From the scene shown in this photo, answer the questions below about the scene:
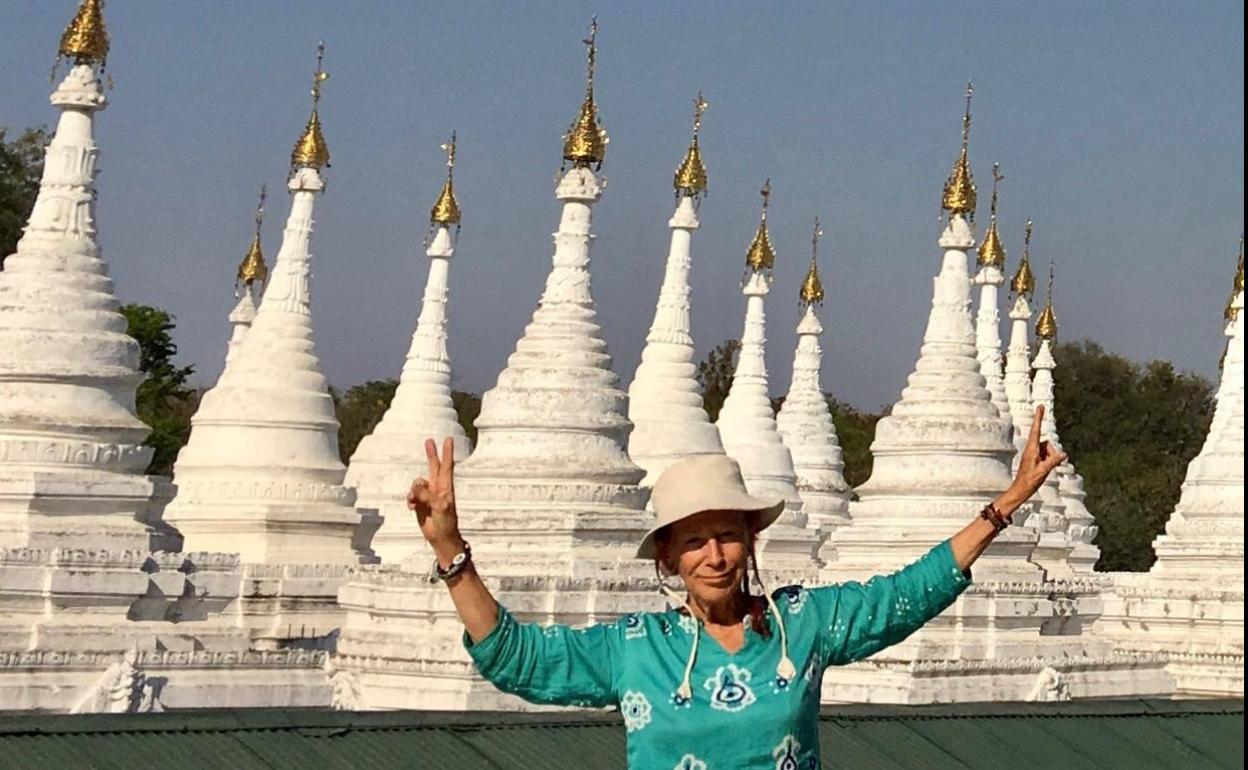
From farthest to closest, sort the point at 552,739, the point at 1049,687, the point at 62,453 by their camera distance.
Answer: the point at 1049,687 → the point at 62,453 → the point at 552,739

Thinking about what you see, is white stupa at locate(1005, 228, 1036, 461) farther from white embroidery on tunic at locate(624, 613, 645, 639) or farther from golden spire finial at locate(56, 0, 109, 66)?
white embroidery on tunic at locate(624, 613, 645, 639)

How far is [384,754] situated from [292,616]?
1257cm

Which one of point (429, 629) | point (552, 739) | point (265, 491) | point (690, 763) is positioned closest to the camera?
point (690, 763)

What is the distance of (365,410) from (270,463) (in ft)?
122

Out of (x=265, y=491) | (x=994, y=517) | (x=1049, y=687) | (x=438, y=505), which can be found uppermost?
(x=265, y=491)

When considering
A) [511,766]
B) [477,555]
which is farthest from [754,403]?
[511,766]

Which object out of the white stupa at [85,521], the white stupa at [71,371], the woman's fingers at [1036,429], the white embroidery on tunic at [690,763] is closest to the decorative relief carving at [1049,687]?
the white stupa at [85,521]

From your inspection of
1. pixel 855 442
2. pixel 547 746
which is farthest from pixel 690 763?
pixel 855 442

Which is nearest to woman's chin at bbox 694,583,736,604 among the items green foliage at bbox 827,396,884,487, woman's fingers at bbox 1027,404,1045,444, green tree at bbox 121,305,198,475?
woman's fingers at bbox 1027,404,1045,444

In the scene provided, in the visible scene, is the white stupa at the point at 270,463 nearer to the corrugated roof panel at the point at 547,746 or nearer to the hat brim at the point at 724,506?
the corrugated roof panel at the point at 547,746

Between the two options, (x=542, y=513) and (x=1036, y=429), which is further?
(x=542, y=513)

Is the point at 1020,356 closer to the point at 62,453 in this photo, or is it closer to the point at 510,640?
the point at 62,453

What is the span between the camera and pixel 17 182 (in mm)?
46906

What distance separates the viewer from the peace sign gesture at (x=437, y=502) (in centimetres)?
610
